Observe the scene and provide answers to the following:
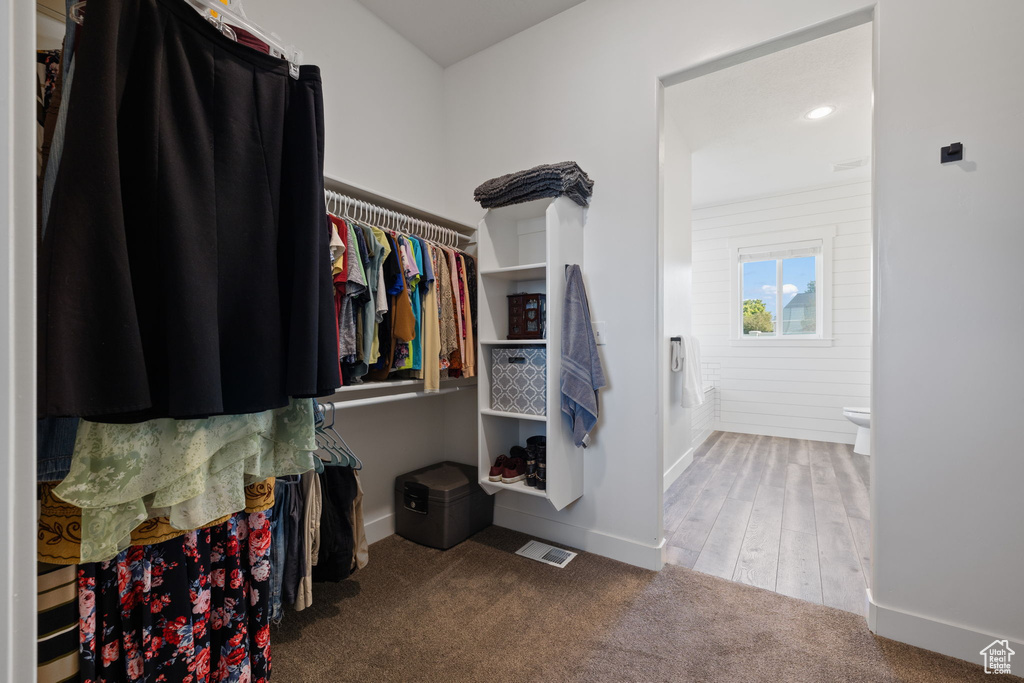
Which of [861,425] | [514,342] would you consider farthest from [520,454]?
[861,425]

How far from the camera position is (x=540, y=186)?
6.77ft

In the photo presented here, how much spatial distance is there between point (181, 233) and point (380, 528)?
6.37 feet

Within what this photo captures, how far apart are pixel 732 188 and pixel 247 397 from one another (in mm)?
5094

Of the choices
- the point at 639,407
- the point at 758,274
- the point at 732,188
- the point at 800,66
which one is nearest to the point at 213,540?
the point at 639,407

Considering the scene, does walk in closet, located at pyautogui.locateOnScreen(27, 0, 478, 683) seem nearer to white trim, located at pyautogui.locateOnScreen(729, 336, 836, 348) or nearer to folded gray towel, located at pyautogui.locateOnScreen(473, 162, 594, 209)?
folded gray towel, located at pyautogui.locateOnScreen(473, 162, 594, 209)

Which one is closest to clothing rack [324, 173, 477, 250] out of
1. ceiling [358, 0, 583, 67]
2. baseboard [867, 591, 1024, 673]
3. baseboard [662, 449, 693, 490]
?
ceiling [358, 0, 583, 67]

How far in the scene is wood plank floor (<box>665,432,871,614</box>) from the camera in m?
1.99

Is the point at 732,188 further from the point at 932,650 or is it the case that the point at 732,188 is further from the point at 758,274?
the point at 932,650

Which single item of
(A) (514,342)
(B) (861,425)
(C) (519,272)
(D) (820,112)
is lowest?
(B) (861,425)

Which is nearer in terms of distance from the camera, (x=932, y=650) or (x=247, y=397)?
(x=247, y=397)

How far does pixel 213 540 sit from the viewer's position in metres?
1.11

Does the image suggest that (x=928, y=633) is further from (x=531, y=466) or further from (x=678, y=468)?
(x=678, y=468)

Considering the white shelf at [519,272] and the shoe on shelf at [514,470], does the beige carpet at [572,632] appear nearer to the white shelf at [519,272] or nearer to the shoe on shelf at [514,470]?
the shoe on shelf at [514,470]
